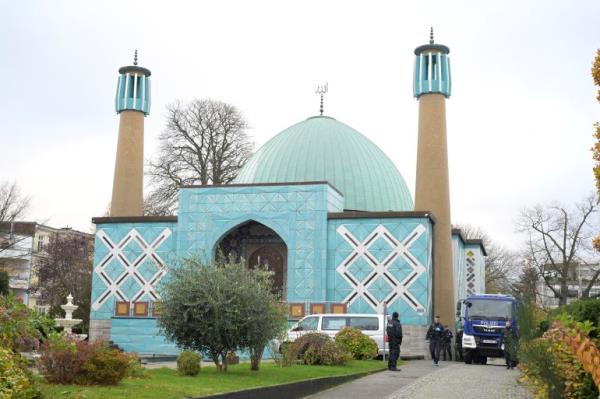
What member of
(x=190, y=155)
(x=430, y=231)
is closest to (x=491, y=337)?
(x=430, y=231)

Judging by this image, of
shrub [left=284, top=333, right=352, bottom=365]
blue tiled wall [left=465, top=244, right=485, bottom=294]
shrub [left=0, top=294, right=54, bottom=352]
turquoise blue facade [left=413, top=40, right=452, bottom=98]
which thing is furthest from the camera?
blue tiled wall [left=465, top=244, right=485, bottom=294]

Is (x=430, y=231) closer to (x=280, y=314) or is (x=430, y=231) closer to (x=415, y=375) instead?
(x=415, y=375)

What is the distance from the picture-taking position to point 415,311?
28.6 metres

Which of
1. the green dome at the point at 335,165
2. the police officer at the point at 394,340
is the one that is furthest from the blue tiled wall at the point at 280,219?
the police officer at the point at 394,340

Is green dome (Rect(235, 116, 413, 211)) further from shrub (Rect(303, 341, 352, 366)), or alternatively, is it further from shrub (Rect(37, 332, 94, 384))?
shrub (Rect(37, 332, 94, 384))

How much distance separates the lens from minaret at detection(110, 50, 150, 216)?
36125mm

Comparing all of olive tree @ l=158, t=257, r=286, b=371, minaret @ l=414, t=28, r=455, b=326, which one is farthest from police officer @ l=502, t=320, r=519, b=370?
minaret @ l=414, t=28, r=455, b=326

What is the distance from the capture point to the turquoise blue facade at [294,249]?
2912 cm

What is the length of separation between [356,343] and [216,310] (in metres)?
7.98

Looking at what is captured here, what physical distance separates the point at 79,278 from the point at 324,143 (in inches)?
760

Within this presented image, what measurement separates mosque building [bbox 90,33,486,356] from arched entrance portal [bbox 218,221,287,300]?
45 mm

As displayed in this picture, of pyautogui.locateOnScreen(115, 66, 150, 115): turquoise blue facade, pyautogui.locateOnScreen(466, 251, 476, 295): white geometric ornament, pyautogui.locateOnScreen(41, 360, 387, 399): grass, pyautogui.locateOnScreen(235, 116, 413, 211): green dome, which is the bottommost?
pyautogui.locateOnScreen(41, 360, 387, 399): grass

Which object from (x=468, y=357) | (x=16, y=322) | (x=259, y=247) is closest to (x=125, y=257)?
(x=259, y=247)

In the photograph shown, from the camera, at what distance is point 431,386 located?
15.5 m
